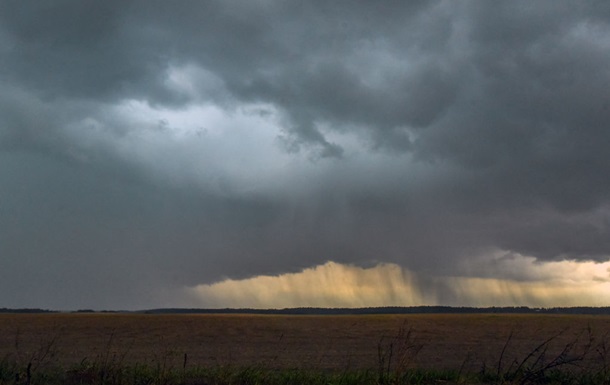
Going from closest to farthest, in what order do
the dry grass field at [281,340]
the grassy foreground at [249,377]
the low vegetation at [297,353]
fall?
1. the grassy foreground at [249,377]
2. the low vegetation at [297,353]
3. the dry grass field at [281,340]

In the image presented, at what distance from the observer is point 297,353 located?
33.4 metres

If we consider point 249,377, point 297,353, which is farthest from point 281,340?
point 249,377

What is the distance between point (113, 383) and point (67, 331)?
4230 centimetres

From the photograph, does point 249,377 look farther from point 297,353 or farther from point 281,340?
point 281,340

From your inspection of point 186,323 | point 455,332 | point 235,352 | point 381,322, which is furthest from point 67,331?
point 455,332

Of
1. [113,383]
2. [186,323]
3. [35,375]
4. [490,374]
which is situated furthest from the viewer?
[186,323]

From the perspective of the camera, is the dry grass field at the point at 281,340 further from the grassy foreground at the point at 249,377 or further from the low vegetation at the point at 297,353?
the grassy foreground at the point at 249,377

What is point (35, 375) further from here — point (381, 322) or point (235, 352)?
point (381, 322)

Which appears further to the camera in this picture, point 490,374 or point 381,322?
point 381,322

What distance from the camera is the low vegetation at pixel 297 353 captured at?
1211cm

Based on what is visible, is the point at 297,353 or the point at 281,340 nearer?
the point at 297,353

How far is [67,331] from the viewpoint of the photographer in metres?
49.7

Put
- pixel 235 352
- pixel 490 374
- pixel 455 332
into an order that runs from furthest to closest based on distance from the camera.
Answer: pixel 455 332
pixel 235 352
pixel 490 374

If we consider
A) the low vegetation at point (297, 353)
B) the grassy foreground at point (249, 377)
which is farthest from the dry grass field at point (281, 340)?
the grassy foreground at point (249, 377)
